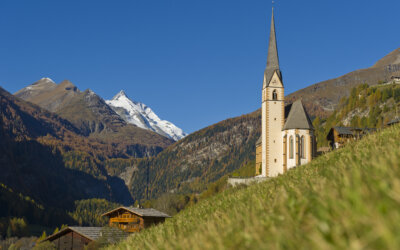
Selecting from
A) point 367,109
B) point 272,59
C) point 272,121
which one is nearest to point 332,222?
point 272,121

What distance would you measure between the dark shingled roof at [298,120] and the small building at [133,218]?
88.0ft

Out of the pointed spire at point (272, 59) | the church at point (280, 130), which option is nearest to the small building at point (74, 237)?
the church at point (280, 130)

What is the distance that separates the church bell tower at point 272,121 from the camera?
235 ft

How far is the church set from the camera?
229 feet

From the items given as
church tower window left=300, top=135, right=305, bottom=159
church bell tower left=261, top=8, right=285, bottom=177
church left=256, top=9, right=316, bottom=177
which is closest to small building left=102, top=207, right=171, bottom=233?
church left=256, top=9, right=316, bottom=177

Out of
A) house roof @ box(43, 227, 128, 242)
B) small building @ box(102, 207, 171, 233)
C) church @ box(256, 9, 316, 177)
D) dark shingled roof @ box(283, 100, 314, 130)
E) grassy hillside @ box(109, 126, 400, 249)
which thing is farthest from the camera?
dark shingled roof @ box(283, 100, 314, 130)

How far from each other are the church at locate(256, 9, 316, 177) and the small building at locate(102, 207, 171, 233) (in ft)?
73.8

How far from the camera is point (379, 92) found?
476 ft

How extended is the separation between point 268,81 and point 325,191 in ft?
224

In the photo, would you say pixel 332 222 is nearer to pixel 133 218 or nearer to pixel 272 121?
pixel 133 218

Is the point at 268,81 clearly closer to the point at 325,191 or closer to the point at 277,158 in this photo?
the point at 277,158

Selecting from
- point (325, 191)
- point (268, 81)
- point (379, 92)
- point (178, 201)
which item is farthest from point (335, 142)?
point (178, 201)

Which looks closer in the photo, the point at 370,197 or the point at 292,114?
the point at 370,197

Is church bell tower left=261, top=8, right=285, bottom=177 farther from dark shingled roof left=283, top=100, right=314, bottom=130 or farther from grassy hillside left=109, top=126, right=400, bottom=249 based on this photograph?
grassy hillside left=109, top=126, right=400, bottom=249
